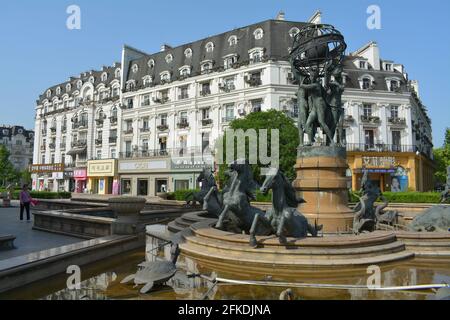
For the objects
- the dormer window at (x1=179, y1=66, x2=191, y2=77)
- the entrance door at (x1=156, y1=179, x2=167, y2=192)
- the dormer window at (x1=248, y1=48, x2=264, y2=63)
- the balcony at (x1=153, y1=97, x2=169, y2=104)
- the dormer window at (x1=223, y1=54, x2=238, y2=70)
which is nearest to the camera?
the dormer window at (x1=248, y1=48, x2=264, y2=63)

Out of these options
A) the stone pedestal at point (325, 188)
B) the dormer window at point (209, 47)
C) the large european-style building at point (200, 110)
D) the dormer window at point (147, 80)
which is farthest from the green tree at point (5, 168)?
the stone pedestal at point (325, 188)

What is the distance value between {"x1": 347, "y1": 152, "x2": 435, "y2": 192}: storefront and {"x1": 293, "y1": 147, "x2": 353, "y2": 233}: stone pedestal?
2761 centimetres

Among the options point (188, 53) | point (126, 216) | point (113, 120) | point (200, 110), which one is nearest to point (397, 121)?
point (200, 110)

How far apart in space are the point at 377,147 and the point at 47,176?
53755 millimetres

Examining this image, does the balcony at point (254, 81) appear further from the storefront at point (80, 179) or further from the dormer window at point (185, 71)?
the storefront at point (80, 179)

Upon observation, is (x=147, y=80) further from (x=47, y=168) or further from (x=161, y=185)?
(x=47, y=168)

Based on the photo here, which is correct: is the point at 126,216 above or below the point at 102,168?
below

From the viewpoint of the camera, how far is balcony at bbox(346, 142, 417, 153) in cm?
3681

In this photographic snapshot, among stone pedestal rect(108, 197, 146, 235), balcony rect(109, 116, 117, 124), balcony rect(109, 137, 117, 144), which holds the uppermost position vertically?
balcony rect(109, 116, 117, 124)

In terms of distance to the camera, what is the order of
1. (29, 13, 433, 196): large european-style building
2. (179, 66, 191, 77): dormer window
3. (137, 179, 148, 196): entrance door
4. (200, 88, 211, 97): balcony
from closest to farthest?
(29, 13, 433, 196): large european-style building < (200, 88, 211, 97): balcony < (179, 66, 191, 77): dormer window < (137, 179, 148, 196): entrance door

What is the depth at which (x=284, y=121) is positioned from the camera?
28875 mm

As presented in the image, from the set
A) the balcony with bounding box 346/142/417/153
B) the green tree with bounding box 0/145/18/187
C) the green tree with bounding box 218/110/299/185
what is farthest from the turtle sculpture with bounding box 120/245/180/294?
the green tree with bounding box 0/145/18/187

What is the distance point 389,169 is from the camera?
3631cm

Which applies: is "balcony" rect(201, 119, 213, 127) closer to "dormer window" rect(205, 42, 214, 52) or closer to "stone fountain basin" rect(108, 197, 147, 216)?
"dormer window" rect(205, 42, 214, 52)
